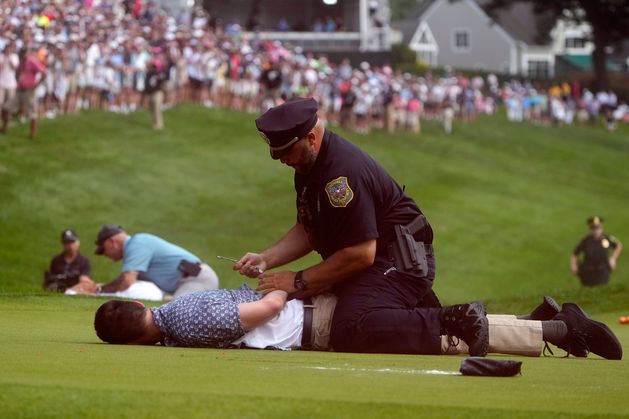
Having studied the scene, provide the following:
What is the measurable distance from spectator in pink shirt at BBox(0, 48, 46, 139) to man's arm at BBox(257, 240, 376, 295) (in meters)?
26.7

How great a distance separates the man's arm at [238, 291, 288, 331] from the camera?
31.1 ft

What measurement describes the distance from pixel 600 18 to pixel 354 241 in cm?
9099

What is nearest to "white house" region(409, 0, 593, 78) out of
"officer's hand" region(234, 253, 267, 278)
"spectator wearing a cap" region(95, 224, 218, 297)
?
"spectator wearing a cap" region(95, 224, 218, 297)

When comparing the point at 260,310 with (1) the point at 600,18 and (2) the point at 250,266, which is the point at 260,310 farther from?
(1) the point at 600,18

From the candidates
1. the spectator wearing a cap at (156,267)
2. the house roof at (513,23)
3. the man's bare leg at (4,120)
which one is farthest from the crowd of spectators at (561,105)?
the spectator wearing a cap at (156,267)

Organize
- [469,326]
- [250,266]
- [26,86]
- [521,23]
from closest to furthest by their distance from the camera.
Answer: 1. [469,326]
2. [250,266]
3. [26,86]
4. [521,23]

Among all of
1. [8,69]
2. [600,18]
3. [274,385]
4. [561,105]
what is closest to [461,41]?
[600,18]

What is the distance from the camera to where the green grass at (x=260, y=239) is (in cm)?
650

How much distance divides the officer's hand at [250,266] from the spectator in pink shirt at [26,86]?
86.6 ft

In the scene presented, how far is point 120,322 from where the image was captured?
31.1 feet

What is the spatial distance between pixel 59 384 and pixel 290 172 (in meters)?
37.4

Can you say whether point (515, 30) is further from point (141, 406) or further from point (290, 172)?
point (141, 406)

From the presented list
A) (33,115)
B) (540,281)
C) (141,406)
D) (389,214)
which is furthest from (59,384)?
(33,115)

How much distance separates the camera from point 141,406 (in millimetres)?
6078
